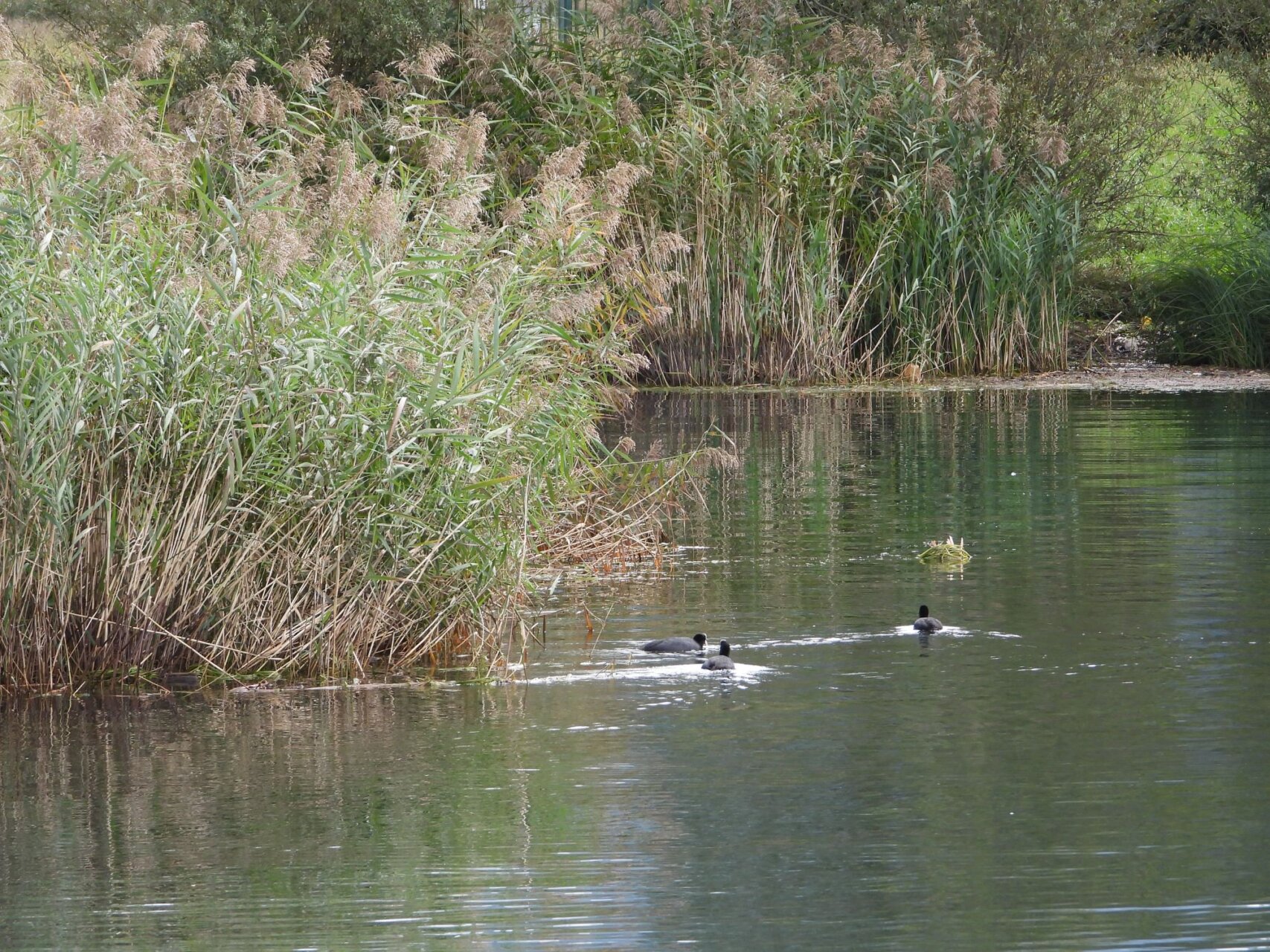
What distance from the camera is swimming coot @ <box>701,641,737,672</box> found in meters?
8.92

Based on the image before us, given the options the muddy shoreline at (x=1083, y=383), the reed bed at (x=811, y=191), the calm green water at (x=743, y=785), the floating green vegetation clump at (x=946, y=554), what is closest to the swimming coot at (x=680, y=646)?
the calm green water at (x=743, y=785)

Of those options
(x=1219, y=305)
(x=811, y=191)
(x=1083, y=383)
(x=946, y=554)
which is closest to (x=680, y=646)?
(x=946, y=554)

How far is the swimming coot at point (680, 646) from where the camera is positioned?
9.28m

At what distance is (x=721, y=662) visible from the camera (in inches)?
352

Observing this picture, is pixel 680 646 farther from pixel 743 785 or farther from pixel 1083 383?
pixel 1083 383

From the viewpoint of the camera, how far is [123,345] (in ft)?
28.8

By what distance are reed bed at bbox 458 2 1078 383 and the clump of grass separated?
7.11 feet

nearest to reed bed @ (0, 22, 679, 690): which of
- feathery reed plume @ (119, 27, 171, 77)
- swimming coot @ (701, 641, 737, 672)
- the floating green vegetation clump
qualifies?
feathery reed plume @ (119, 27, 171, 77)

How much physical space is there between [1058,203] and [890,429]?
5.71 m

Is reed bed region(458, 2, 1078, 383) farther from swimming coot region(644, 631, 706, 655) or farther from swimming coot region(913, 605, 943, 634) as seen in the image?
swimming coot region(644, 631, 706, 655)

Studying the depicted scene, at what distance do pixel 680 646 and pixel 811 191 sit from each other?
13.6 metres

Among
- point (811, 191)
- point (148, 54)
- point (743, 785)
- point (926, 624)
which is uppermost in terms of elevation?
point (811, 191)

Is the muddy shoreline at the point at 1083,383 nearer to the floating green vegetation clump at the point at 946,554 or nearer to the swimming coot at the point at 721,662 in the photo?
the floating green vegetation clump at the point at 946,554

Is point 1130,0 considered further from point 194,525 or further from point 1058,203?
point 194,525
